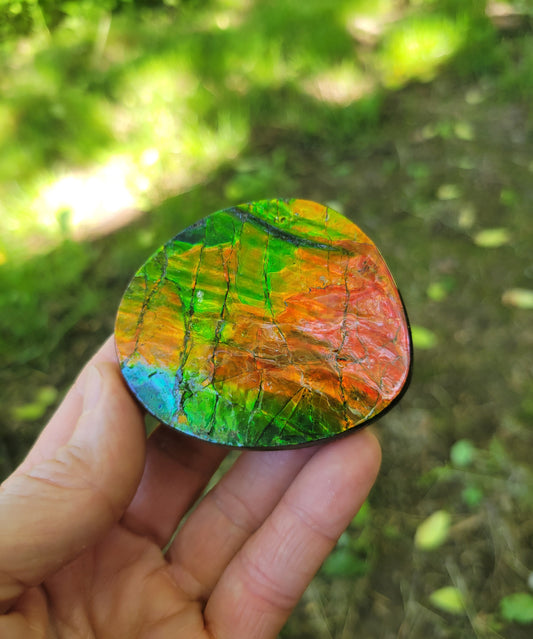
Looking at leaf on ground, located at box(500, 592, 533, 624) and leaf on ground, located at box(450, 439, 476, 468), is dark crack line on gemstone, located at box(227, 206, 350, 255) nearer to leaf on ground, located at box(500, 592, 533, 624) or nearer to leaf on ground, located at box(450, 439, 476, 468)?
leaf on ground, located at box(450, 439, 476, 468)

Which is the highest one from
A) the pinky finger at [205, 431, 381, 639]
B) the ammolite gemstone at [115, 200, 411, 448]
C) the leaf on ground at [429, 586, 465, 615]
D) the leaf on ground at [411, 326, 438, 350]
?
the ammolite gemstone at [115, 200, 411, 448]

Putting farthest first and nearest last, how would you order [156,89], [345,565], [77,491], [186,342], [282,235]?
[156,89], [345,565], [282,235], [186,342], [77,491]

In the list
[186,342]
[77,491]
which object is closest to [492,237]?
[186,342]

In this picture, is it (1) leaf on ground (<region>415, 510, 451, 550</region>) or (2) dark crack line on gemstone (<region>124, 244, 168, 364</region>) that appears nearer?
(2) dark crack line on gemstone (<region>124, 244, 168, 364</region>)

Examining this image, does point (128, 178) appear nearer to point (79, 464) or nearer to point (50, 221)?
point (50, 221)

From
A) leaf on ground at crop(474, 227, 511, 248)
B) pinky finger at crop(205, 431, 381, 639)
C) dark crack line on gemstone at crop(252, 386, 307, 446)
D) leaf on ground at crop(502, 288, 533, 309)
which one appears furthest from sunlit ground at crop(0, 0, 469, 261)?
pinky finger at crop(205, 431, 381, 639)

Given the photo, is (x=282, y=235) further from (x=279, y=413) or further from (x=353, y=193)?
(x=353, y=193)

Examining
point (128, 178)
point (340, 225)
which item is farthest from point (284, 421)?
point (128, 178)
